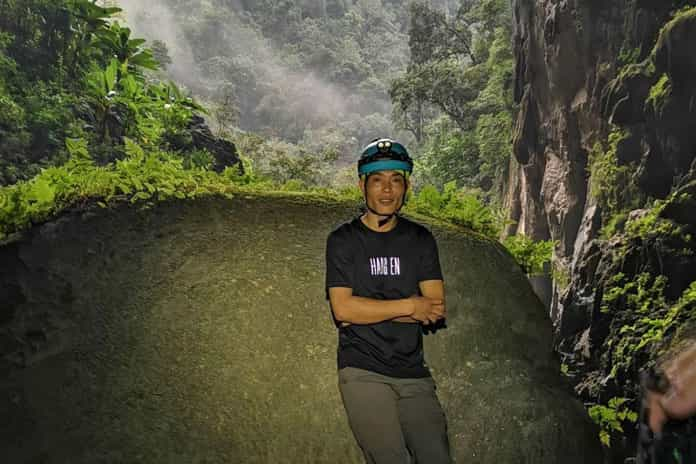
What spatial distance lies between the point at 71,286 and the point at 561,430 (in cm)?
307

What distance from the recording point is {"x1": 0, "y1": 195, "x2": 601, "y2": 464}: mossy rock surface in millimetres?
2797

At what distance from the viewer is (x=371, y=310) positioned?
7.97ft

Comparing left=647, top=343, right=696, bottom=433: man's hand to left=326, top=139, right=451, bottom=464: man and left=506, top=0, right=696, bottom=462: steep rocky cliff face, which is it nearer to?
left=326, top=139, right=451, bottom=464: man

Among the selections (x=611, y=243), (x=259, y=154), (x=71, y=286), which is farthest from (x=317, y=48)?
(x=71, y=286)

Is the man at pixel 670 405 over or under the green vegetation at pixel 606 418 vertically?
over

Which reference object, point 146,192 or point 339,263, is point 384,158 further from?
point 146,192

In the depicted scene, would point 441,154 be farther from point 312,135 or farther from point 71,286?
point 312,135

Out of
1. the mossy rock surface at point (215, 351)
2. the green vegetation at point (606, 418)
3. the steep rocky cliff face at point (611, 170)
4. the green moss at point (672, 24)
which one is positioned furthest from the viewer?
the green moss at point (672, 24)

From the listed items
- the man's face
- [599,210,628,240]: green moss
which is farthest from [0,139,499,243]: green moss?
[599,210,628,240]: green moss

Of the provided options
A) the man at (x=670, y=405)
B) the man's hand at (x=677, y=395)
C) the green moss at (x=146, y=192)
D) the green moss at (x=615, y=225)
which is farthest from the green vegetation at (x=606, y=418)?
the green moss at (x=615, y=225)

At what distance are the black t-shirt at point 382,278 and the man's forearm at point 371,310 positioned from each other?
0.10 metres

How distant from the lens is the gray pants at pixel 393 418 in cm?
229

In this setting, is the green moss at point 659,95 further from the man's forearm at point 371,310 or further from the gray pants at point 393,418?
the gray pants at point 393,418

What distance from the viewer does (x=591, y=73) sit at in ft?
49.2
